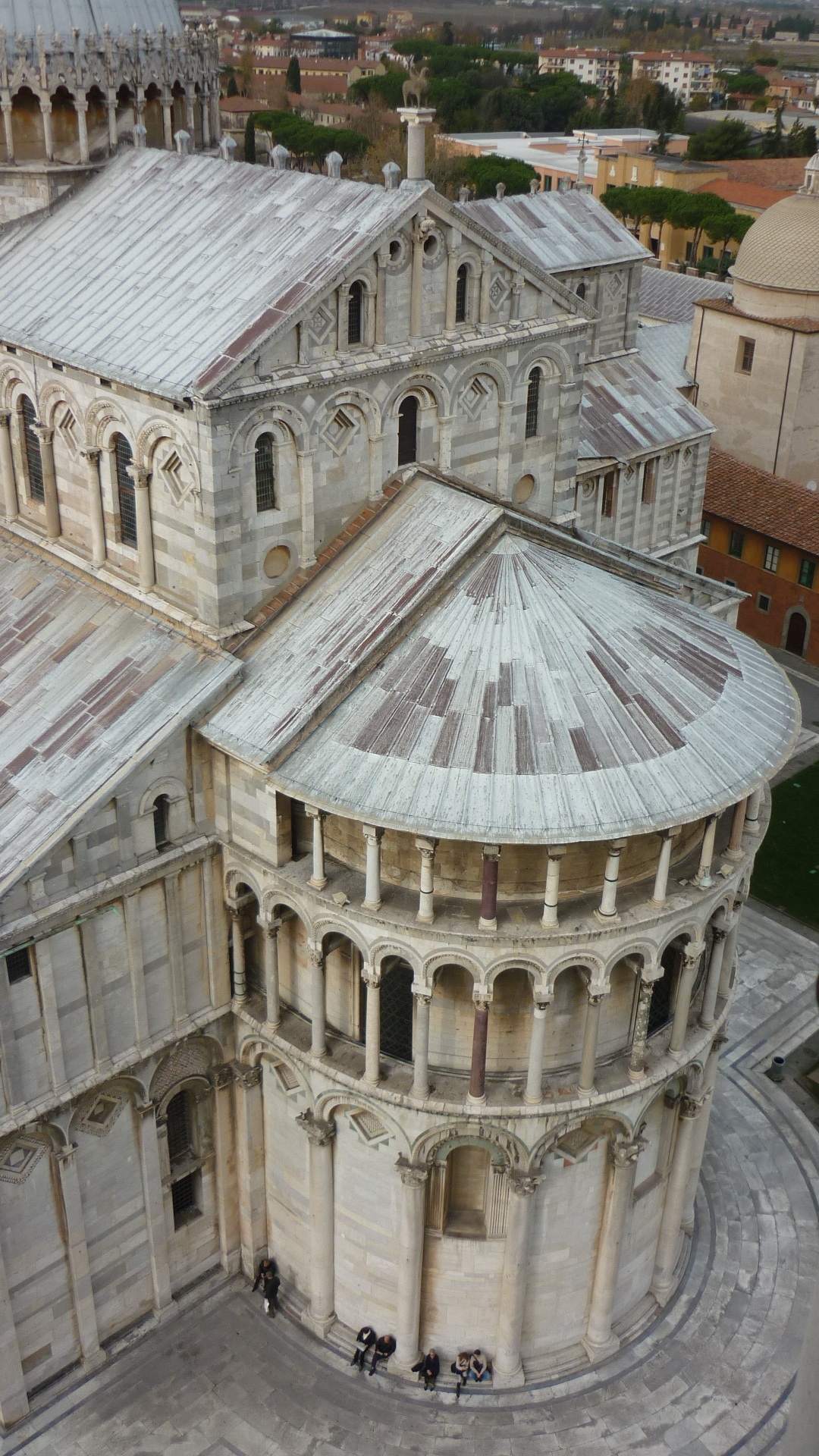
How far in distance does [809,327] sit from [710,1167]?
45.6m

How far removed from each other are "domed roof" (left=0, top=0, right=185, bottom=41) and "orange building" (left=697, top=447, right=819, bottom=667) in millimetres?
37043

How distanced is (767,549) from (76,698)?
43884 mm

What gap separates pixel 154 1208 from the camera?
3183cm

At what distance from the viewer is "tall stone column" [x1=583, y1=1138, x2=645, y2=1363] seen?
30641 millimetres

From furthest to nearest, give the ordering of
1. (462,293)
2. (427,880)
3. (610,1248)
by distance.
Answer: (610,1248) < (462,293) < (427,880)

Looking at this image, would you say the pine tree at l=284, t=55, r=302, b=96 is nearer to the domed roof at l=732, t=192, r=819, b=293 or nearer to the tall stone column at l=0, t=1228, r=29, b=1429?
the domed roof at l=732, t=192, r=819, b=293

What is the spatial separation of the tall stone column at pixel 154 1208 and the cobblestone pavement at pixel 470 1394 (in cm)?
97

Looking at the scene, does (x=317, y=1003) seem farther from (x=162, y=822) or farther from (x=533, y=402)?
(x=533, y=402)

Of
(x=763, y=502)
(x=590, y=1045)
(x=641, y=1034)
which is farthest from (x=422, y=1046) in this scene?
(x=763, y=502)

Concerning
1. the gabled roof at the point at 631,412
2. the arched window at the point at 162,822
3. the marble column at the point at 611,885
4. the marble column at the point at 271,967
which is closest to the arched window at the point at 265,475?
the arched window at the point at 162,822

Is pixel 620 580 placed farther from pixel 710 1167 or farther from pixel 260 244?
pixel 710 1167

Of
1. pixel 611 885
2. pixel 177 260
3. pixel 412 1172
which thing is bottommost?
pixel 412 1172

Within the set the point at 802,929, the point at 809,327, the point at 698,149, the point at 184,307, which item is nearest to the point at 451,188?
the point at 698,149

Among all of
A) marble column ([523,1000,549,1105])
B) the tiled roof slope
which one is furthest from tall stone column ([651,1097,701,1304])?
the tiled roof slope
